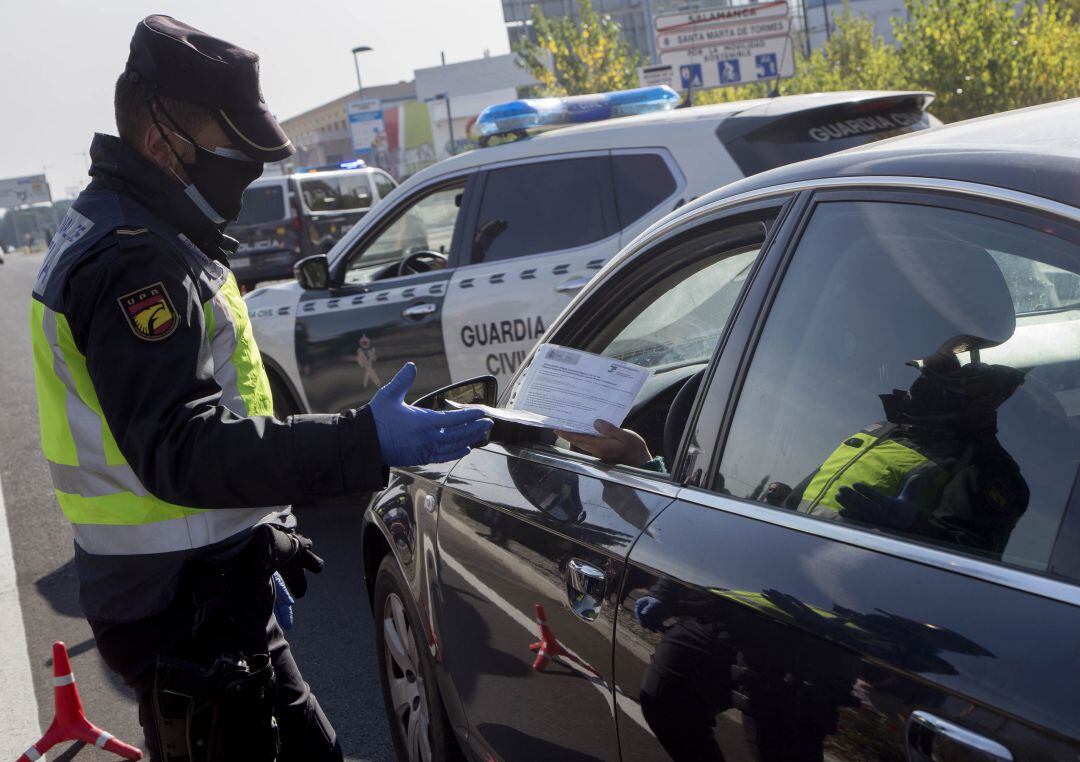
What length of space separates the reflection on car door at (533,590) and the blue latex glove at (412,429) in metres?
0.26

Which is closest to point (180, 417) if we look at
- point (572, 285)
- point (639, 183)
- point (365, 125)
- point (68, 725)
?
point (68, 725)

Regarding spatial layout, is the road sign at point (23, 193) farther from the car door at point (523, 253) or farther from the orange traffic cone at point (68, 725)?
the orange traffic cone at point (68, 725)

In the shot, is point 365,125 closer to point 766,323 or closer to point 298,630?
point 298,630

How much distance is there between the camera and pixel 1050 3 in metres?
14.5

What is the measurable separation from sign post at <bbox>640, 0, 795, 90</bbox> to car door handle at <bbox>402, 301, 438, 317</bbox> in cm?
1233

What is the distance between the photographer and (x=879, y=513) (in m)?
1.62

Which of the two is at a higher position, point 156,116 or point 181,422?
point 156,116

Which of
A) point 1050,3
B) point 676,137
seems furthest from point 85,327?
point 1050,3

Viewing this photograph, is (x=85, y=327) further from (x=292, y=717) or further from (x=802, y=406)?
(x=802, y=406)

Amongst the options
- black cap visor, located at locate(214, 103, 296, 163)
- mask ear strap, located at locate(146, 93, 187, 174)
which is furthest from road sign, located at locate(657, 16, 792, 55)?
mask ear strap, located at locate(146, 93, 187, 174)

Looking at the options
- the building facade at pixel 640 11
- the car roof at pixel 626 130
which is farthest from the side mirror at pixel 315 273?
the building facade at pixel 640 11

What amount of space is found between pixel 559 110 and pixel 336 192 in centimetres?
1547

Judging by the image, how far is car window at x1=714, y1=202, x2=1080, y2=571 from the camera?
1.47 metres

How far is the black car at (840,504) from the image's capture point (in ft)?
4.42
